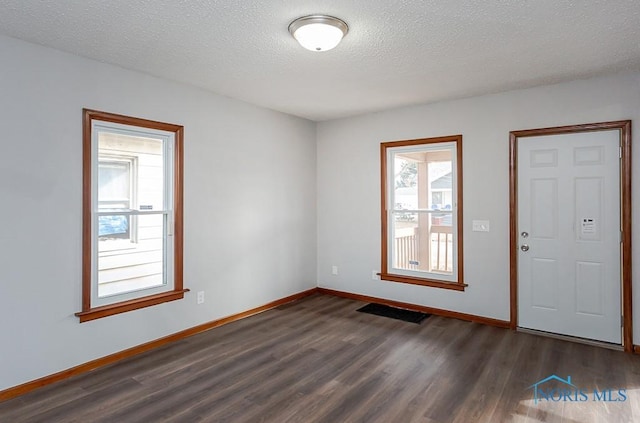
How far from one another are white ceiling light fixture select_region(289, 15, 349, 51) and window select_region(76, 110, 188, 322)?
1813 millimetres

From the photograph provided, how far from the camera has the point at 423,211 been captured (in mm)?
4793

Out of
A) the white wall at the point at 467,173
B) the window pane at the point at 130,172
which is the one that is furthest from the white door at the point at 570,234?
the window pane at the point at 130,172

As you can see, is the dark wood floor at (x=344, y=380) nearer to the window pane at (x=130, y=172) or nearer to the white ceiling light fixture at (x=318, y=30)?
the window pane at (x=130, y=172)

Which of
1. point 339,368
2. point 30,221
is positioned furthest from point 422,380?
point 30,221

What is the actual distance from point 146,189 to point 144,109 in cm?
76

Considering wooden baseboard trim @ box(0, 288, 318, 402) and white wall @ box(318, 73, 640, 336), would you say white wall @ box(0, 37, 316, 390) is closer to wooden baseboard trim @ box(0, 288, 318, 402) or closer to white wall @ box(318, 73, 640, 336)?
wooden baseboard trim @ box(0, 288, 318, 402)

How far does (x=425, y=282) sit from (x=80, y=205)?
12.5 ft

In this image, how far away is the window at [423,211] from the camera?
4.52 meters

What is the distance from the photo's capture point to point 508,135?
162 inches

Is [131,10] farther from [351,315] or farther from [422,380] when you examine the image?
[351,315]

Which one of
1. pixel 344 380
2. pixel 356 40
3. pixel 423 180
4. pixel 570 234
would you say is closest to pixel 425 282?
pixel 423 180

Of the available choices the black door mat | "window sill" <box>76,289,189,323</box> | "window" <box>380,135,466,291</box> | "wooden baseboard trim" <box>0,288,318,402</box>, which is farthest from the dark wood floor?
"window" <box>380,135,466,291</box>

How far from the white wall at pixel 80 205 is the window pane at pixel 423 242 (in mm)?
1520

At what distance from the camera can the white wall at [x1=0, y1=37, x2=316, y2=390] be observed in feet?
9.09
